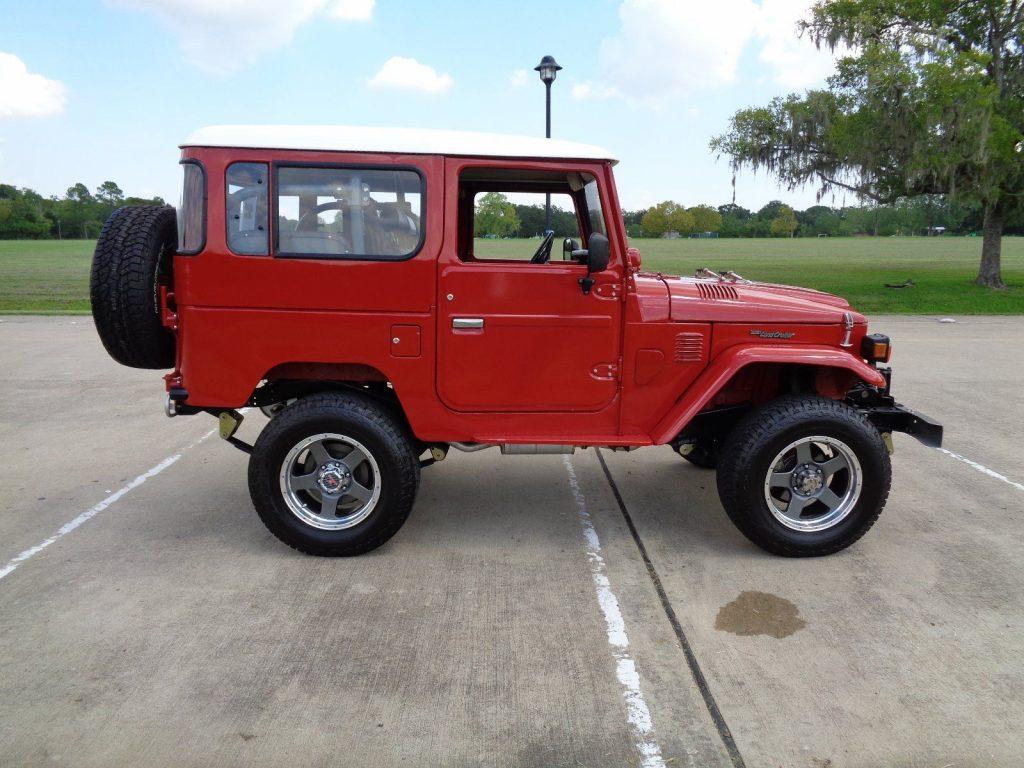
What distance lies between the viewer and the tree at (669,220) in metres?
89.1

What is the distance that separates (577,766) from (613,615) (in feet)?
3.62

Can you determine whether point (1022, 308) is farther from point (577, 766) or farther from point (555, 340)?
point (577, 766)

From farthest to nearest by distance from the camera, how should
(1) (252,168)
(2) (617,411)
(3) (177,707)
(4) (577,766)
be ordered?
(2) (617,411), (1) (252,168), (3) (177,707), (4) (577,766)

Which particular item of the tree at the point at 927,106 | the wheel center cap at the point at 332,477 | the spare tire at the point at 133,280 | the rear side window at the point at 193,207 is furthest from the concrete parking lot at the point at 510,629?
the tree at the point at 927,106

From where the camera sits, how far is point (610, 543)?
15.5 feet

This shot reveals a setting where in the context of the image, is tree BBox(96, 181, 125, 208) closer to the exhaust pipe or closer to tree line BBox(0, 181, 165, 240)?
tree line BBox(0, 181, 165, 240)

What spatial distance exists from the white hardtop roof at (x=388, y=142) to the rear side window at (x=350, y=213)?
0.13 m

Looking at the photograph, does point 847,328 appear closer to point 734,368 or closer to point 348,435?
point 734,368

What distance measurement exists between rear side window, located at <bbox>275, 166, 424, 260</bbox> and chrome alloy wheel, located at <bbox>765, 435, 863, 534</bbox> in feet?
7.71

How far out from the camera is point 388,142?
13.9 ft

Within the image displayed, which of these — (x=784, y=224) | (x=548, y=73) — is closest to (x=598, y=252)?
(x=548, y=73)

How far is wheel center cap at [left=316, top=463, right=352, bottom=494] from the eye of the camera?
4.43m

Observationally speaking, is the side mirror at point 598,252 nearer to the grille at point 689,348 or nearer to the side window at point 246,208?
the grille at point 689,348

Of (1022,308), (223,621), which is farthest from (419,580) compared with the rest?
(1022,308)
